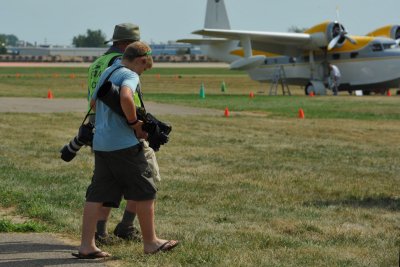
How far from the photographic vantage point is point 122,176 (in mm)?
6668

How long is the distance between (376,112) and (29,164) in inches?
651

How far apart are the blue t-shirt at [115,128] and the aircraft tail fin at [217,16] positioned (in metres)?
47.7

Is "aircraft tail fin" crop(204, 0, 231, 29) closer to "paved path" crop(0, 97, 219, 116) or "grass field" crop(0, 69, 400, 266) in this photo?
"paved path" crop(0, 97, 219, 116)

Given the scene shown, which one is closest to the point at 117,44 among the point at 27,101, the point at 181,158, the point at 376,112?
the point at 181,158

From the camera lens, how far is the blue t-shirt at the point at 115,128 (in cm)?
659

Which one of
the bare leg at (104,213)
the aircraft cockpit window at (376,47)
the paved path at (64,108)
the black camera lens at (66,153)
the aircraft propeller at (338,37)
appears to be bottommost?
the paved path at (64,108)

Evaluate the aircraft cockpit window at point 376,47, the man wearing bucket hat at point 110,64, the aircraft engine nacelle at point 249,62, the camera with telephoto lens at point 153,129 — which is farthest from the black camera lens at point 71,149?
the aircraft engine nacelle at point 249,62

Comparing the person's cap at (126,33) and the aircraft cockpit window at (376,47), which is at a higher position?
the person's cap at (126,33)

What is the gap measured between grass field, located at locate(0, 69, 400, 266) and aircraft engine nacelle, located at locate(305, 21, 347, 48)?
22350 millimetres

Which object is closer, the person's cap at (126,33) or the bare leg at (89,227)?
the bare leg at (89,227)

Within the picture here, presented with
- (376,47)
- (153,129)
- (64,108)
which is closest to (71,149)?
(153,129)

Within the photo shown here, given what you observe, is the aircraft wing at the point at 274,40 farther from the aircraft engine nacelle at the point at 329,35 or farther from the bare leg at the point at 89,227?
the bare leg at the point at 89,227

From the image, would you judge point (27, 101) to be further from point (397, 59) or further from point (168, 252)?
point (168, 252)

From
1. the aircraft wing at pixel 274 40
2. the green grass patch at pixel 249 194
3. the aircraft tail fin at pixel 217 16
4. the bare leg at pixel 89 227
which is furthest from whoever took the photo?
the aircraft tail fin at pixel 217 16
